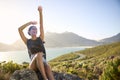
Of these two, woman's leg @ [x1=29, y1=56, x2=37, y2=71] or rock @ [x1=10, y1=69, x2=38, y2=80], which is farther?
rock @ [x1=10, y1=69, x2=38, y2=80]

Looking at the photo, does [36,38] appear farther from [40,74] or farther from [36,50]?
[40,74]

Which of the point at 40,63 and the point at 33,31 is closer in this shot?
the point at 40,63

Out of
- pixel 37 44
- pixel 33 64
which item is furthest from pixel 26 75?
pixel 37 44

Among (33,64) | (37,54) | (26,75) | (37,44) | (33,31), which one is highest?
(33,31)

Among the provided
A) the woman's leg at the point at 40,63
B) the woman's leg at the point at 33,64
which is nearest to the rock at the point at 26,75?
the woman's leg at the point at 33,64

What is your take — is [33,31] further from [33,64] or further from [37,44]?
[33,64]

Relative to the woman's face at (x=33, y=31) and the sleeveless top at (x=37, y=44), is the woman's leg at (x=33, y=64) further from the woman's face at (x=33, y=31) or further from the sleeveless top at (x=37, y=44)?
the woman's face at (x=33, y=31)

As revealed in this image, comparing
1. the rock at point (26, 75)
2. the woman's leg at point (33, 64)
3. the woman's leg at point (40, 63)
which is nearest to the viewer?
the woman's leg at point (40, 63)

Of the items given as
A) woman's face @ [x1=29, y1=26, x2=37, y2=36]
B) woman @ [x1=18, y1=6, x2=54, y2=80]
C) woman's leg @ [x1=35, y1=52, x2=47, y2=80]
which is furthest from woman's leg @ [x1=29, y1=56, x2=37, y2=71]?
woman's face @ [x1=29, y1=26, x2=37, y2=36]

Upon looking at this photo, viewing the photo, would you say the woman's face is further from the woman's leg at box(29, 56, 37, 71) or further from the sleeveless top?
the woman's leg at box(29, 56, 37, 71)

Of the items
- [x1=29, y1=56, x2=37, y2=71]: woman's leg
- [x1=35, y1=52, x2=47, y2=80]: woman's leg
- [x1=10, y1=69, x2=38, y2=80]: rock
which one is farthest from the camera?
[x1=10, y1=69, x2=38, y2=80]: rock

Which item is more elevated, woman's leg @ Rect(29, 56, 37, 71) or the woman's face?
the woman's face

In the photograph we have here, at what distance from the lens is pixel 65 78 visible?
8297 millimetres

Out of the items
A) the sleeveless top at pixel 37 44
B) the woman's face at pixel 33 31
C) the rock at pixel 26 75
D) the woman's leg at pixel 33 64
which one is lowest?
the rock at pixel 26 75
